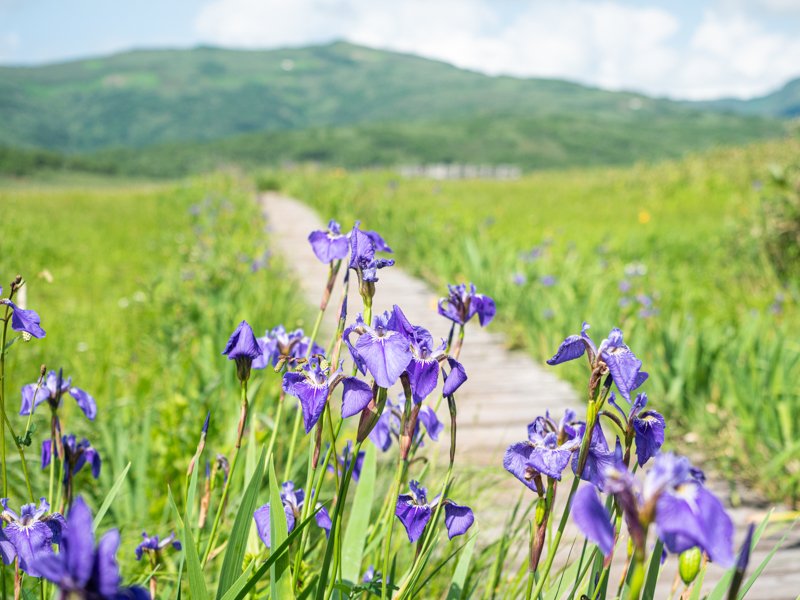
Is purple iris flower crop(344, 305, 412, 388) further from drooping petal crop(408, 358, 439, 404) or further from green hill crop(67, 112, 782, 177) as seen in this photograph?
green hill crop(67, 112, 782, 177)

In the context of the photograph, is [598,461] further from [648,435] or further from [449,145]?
[449,145]

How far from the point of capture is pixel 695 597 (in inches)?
42.3

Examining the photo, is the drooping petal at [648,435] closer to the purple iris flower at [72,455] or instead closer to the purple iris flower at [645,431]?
the purple iris flower at [645,431]

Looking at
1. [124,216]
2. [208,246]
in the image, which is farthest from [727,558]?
[124,216]

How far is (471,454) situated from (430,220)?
A: 568 cm

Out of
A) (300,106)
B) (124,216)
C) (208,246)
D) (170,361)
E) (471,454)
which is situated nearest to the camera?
(471,454)

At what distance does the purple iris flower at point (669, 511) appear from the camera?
60 centimetres

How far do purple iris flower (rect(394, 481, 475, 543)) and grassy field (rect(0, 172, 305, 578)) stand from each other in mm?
799

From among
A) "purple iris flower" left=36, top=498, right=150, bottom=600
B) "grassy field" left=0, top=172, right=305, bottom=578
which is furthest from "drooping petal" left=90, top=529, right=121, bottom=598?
"grassy field" left=0, top=172, right=305, bottom=578

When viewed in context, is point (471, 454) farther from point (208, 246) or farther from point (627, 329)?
point (208, 246)

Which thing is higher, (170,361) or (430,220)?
(430,220)

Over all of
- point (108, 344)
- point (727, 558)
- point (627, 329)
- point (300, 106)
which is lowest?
point (108, 344)

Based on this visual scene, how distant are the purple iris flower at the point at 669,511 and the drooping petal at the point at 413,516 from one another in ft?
1.78

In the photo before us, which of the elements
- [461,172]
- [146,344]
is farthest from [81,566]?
[461,172]
